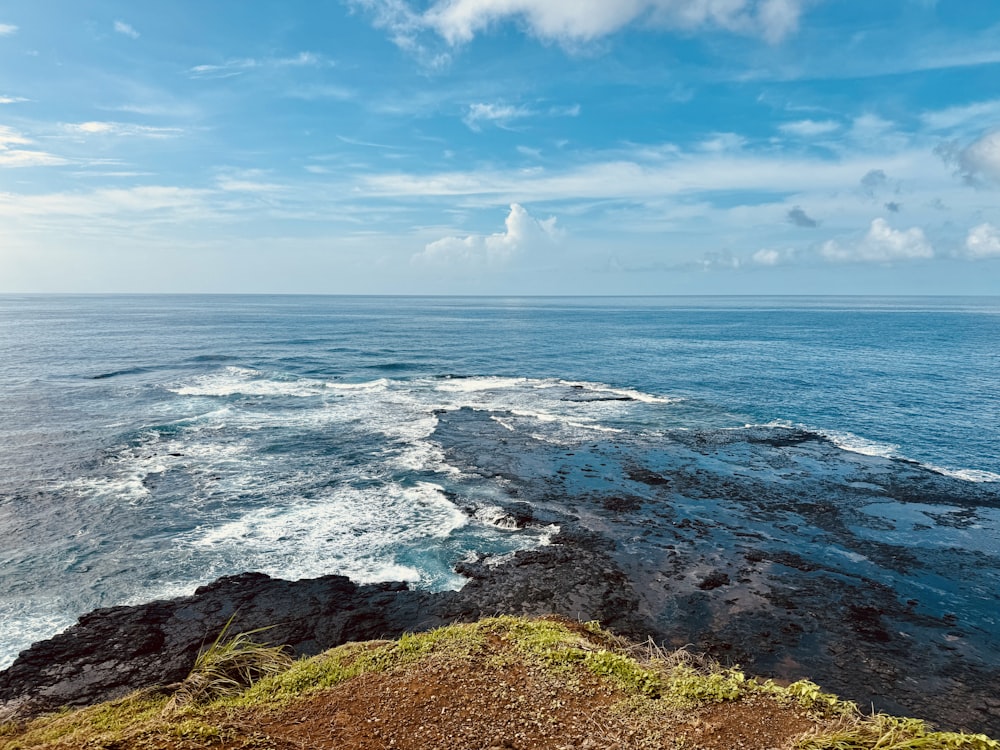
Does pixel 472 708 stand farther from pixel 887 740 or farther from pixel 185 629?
pixel 185 629

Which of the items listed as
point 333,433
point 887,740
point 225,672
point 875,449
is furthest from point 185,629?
point 875,449

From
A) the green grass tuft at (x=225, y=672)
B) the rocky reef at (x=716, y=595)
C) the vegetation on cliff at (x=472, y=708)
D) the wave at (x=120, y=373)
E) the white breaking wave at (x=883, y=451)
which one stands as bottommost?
the rocky reef at (x=716, y=595)

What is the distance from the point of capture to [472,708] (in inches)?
511

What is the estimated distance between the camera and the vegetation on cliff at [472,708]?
11.8 meters

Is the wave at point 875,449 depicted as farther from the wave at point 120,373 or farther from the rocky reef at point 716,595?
the wave at point 120,373

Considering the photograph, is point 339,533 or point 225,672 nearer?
point 225,672

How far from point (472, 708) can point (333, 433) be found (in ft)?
109

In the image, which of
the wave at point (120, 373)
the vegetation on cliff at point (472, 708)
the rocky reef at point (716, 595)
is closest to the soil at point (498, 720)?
the vegetation on cliff at point (472, 708)

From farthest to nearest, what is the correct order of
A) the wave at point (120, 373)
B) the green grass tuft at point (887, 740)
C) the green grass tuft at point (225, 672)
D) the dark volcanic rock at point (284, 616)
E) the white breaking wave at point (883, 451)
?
the wave at point (120, 373)
the white breaking wave at point (883, 451)
the dark volcanic rock at point (284, 616)
the green grass tuft at point (225, 672)
the green grass tuft at point (887, 740)

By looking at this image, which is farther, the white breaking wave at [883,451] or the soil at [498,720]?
the white breaking wave at [883,451]

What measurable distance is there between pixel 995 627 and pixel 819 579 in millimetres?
A: 5718

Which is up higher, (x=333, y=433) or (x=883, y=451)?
(x=333, y=433)

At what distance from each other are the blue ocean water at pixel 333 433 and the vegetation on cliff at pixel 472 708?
7.82 m

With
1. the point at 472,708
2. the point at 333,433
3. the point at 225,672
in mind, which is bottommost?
the point at 225,672
